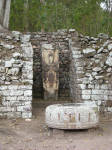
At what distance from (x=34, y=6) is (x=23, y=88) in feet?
50.4

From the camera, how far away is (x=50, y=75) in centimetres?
962

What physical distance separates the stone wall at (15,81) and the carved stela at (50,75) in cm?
117

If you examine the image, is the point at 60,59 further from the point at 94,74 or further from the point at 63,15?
the point at 63,15

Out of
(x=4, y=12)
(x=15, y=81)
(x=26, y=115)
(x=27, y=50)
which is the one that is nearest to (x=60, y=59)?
(x=27, y=50)

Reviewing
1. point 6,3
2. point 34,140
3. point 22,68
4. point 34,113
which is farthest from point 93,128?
point 6,3

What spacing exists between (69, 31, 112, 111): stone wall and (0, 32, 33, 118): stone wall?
1.70 m

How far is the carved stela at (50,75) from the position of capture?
31.3 feet

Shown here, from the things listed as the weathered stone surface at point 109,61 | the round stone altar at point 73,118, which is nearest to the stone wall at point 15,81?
the round stone altar at point 73,118

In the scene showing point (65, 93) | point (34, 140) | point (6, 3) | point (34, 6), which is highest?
point (34, 6)

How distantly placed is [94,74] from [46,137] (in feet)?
10.9

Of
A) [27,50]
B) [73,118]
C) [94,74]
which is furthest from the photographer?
[27,50]

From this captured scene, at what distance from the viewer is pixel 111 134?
18.3ft

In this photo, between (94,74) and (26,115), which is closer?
(26,115)

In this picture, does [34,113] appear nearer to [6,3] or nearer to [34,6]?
[6,3]
